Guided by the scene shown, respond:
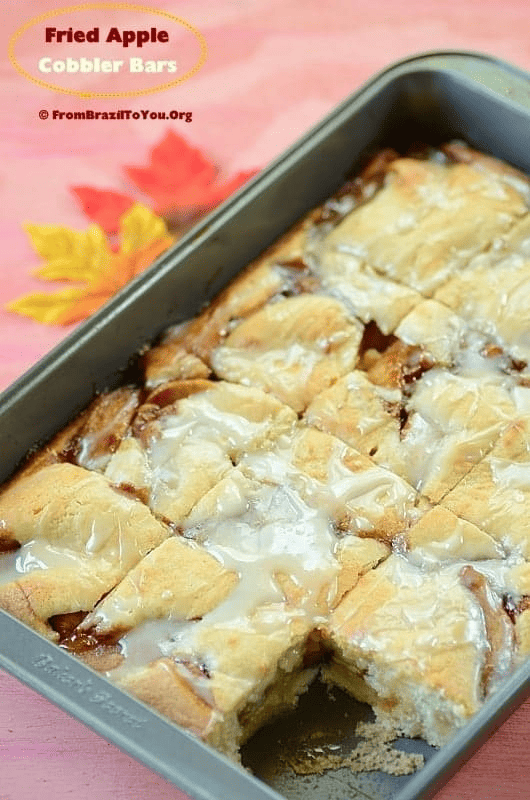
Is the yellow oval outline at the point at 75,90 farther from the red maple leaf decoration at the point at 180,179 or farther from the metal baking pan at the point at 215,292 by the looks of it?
the metal baking pan at the point at 215,292

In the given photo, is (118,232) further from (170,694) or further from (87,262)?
(170,694)

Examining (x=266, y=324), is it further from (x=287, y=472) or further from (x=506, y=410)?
(x=506, y=410)

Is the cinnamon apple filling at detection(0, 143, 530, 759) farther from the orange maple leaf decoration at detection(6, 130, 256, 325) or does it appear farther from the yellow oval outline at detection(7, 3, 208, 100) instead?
the yellow oval outline at detection(7, 3, 208, 100)

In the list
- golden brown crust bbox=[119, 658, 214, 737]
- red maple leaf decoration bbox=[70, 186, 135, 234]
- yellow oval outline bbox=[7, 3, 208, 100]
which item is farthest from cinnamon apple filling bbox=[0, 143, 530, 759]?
yellow oval outline bbox=[7, 3, 208, 100]

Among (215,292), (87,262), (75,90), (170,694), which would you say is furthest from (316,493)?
(75,90)

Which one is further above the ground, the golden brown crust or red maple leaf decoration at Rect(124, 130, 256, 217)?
red maple leaf decoration at Rect(124, 130, 256, 217)

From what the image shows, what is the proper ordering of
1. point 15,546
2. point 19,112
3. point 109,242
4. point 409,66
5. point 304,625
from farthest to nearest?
1. point 19,112
2. point 109,242
3. point 409,66
4. point 15,546
5. point 304,625

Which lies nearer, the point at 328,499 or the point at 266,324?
the point at 328,499

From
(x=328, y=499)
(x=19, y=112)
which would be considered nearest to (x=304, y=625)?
(x=328, y=499)
